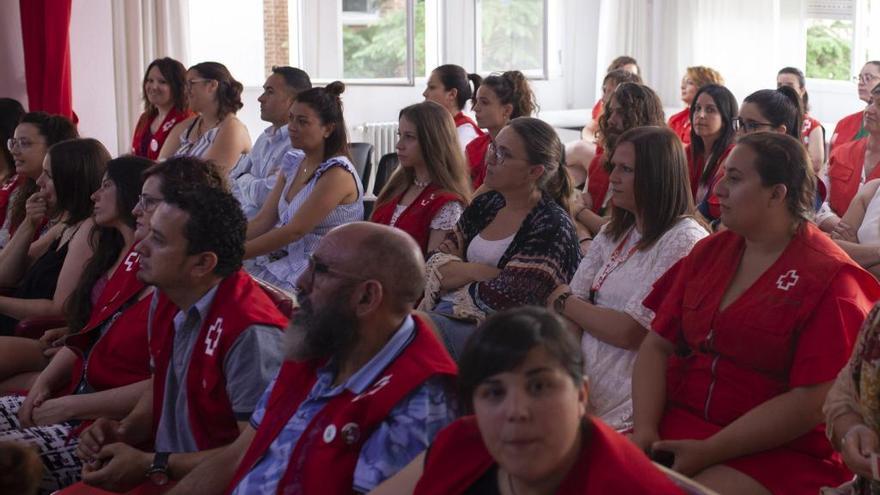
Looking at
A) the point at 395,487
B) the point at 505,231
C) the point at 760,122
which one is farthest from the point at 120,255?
the point at 760,122

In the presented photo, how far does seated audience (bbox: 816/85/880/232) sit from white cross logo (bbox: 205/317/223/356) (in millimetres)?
2809

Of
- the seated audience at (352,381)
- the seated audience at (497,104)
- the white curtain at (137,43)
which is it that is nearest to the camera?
the seated audience at (352,381)

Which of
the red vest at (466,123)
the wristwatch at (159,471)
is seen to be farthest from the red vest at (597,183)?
the wristwatch at (159,471)

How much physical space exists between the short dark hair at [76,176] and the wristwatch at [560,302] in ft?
5.31

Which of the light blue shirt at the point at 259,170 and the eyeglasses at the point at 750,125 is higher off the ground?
A: the eyeglasses at the point at 750,125

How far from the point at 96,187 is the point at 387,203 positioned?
1.01 m

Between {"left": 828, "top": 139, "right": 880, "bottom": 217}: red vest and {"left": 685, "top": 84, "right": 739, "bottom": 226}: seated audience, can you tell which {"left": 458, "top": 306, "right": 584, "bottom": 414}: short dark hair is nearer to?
{"left": 685, "top": 84, "right": 739, "bottom": 226}: seated audience

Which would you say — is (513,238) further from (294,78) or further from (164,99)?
(164,99)

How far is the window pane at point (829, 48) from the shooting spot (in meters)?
8.36

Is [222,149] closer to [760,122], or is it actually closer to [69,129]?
[69,129]

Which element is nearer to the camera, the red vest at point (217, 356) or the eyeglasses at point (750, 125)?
the red vest at point (217, 356)

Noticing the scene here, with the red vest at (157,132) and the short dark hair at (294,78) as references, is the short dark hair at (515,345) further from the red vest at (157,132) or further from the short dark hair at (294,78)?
the red vest at (157,132)

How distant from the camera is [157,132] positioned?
19.7ft

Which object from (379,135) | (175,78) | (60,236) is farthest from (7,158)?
(379,135)
